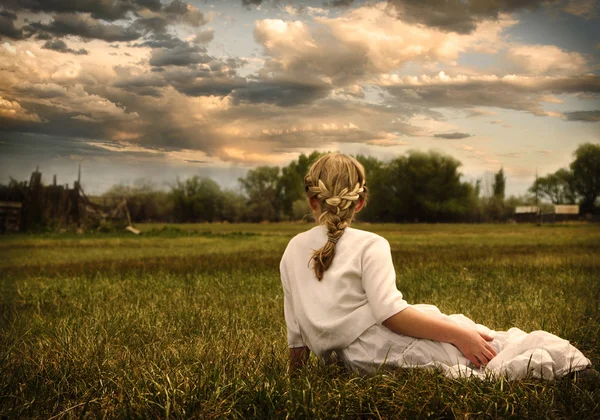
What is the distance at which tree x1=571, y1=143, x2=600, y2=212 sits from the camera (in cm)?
1742

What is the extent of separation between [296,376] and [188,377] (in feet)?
2.18

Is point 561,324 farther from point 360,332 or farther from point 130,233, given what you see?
point 130,233

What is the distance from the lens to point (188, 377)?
3.10 m

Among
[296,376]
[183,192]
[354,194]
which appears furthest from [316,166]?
[183,192]

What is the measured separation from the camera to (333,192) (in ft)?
10.4

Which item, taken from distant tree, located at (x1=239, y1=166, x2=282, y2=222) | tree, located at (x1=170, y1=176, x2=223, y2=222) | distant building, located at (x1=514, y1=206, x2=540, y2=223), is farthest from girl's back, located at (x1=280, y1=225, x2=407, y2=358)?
distant building, located at (x1=514, y1=206, x2=540, y2=223)

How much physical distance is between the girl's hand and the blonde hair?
33.6 inches

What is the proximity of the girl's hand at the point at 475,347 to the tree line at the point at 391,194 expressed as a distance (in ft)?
53.5

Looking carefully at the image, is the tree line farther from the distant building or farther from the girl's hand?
the girl's hand

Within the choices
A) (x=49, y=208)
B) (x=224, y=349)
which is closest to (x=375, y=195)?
(x=49, y=208)

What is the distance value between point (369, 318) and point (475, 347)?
24.0 inches

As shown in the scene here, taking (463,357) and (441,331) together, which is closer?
(441,331)

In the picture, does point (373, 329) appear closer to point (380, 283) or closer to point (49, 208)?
point (380, 283)

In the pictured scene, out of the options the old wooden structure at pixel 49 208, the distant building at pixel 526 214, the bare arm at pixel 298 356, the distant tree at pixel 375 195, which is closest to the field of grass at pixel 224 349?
the bare arm at pixel 298 356
